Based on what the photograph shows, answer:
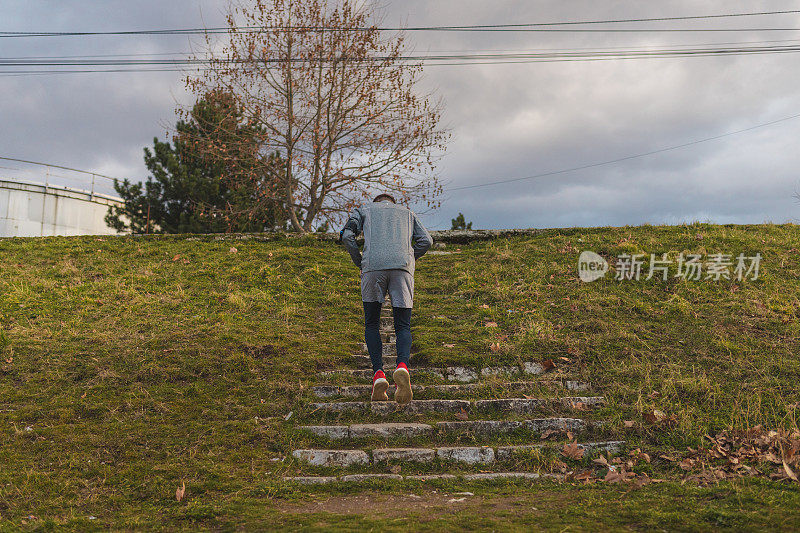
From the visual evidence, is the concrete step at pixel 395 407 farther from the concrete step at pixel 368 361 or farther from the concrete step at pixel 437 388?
the concrete step at pixel 368 361

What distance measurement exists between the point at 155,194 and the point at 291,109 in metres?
6.93

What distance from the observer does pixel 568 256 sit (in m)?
11.1

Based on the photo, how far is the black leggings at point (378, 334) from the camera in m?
5.52

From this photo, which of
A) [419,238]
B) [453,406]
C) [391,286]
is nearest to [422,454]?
[453,406]

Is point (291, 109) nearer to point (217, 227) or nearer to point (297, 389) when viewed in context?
point (217, 227)

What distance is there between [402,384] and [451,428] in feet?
2.15

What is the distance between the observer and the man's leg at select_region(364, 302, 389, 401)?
17.7 feet

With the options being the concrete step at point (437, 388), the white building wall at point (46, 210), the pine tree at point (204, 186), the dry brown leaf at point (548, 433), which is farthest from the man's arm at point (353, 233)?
the white building wall at point (46, 210)

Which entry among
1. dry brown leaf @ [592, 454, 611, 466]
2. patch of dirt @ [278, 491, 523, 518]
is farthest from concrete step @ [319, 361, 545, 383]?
patch of dirt @ [278, 491, 523, 518]

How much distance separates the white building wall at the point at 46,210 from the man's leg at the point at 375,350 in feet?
85.2

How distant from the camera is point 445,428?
5.30 meters

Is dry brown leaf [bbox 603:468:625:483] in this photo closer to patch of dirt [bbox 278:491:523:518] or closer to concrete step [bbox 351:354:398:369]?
patch of dirt [bbox 278:491:523:518]

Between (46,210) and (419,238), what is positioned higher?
(46,210)

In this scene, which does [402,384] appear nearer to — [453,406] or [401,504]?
[453,406]
